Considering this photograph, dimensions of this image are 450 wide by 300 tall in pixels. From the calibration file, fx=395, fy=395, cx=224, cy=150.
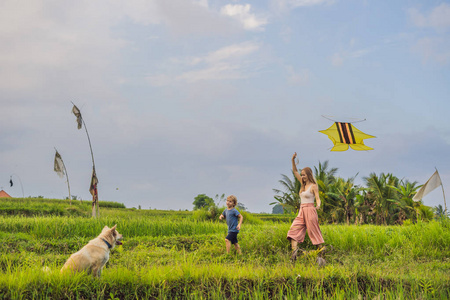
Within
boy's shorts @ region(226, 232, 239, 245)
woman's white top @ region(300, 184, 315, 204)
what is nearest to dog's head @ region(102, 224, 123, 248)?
boy's shorts @ region(226, 232, 239, 245)

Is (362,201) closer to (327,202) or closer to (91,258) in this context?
(327,202)

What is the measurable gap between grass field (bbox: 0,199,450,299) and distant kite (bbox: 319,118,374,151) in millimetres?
2585

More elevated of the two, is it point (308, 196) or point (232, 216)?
point (308, 196)

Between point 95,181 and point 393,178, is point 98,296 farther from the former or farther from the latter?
point 393,178

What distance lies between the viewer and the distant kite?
39.2 ft

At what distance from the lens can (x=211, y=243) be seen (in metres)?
12.1

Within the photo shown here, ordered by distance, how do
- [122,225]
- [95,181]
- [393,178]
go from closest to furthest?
1. [122,225]
2. [95,181]
3. [393,178]

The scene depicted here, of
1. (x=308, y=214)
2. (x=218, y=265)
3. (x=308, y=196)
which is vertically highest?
(x=308, y=196)

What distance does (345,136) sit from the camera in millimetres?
11961

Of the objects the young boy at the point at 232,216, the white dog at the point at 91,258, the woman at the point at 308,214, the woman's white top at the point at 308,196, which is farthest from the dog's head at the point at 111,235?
the woman's white top at the point at 308,196

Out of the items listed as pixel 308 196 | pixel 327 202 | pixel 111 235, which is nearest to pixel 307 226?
pixel 308 196

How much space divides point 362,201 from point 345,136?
18643mm

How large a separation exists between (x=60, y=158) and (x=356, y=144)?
54.1ft

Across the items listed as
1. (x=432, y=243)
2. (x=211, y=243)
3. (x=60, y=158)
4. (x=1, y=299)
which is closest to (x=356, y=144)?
(x=432, y=243)
